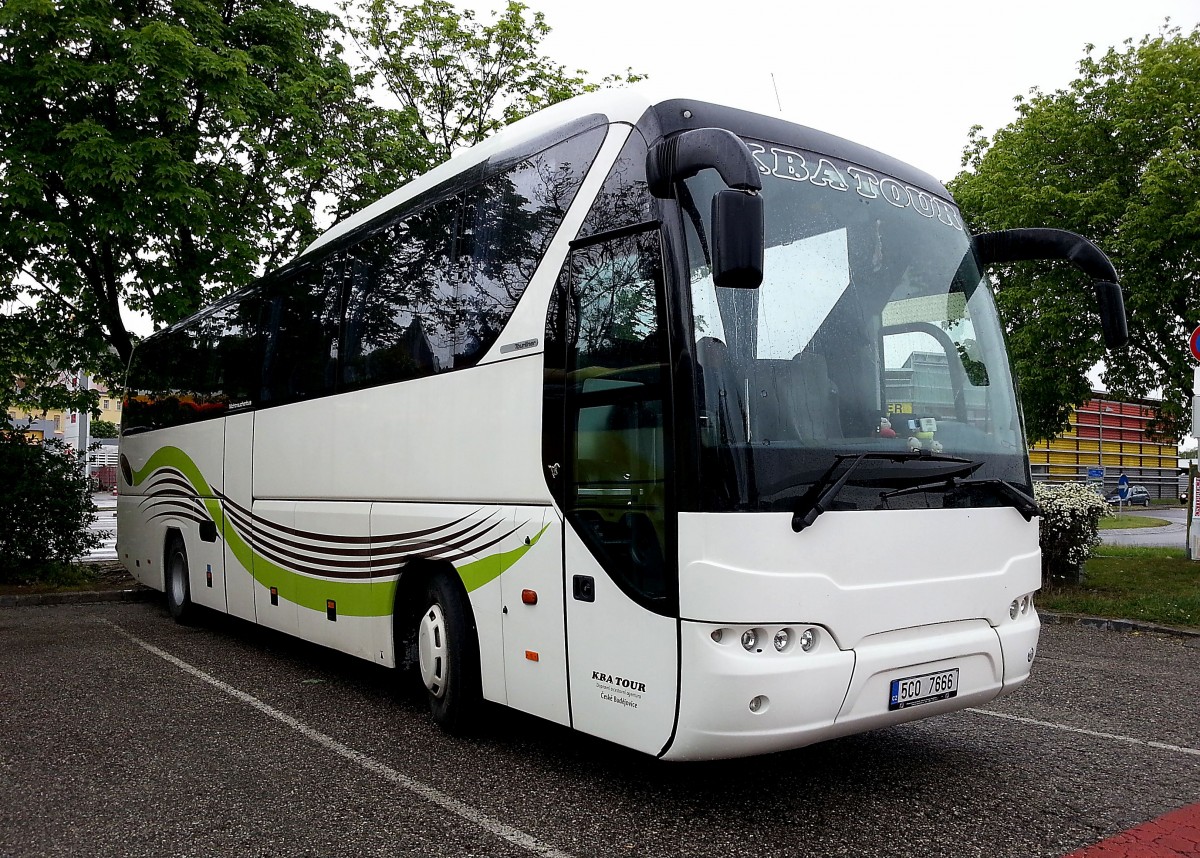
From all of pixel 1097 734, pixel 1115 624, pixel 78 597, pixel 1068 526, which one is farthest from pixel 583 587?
pixel 78 597

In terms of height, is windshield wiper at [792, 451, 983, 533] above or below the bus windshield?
below

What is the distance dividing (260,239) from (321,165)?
1.63 metres

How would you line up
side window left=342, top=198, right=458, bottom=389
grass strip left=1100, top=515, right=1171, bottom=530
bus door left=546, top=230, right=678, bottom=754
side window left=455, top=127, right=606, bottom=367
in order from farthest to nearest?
grass strip left=1100, top=515, right=1171, bottom=530
side window left=342, top=198, right=458, bottom=389
side window left=455, top=127, right=606, bottom=367
bus door left=546, top=230, right=678, bottom=754

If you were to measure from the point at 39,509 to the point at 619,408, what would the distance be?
42.3 ft

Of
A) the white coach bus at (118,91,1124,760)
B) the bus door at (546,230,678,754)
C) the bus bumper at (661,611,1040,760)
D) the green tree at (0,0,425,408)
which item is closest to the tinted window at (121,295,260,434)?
the green tree at (0,0,425,408)

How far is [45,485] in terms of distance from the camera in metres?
14.6

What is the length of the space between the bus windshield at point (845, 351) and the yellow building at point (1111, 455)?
203 ft

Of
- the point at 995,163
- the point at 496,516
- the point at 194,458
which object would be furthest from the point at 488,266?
the point at 995,163

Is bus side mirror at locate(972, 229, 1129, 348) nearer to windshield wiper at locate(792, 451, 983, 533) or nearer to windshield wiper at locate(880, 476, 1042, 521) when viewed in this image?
windshield wiper at locate(880, 476, 1042, 521)

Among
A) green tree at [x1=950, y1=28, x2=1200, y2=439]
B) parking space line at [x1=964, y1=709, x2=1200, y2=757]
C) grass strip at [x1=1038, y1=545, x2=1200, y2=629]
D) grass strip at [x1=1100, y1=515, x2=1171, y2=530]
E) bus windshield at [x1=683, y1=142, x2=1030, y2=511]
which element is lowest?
grass strip at [x1=1100, y1=515, x2=1171, y2=530]

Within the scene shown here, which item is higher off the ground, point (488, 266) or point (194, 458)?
point (488, 266)

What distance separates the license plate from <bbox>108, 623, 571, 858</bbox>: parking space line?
5.24 feet

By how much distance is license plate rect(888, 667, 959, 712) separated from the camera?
4.50 meters

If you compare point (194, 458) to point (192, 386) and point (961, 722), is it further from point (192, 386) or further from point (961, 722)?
point (961, 722)
